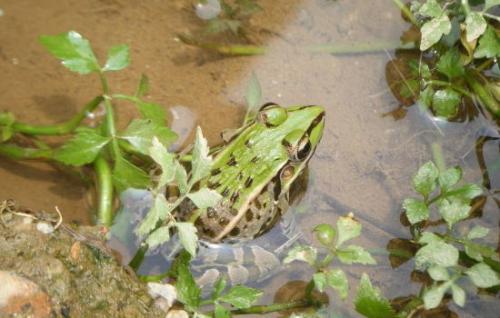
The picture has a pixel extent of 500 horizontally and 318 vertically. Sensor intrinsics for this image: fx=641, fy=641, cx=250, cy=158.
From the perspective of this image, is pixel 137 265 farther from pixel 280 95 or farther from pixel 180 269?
pixel 280 95

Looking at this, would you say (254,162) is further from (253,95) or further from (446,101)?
(446,101)

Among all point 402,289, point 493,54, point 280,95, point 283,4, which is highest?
point 493,54

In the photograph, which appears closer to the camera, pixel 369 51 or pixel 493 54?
pixel 493 54

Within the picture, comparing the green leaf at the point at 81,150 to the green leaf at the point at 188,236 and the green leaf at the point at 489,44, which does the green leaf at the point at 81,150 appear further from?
the green leaf at the point at 489,44

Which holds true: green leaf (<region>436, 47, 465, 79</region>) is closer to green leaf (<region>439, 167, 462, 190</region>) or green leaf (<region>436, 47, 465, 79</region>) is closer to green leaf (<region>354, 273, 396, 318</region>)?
green leaf (<region>439, 167, 462, 190</region>)

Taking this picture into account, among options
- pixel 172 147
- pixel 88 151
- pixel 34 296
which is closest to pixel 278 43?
pixel 172 147

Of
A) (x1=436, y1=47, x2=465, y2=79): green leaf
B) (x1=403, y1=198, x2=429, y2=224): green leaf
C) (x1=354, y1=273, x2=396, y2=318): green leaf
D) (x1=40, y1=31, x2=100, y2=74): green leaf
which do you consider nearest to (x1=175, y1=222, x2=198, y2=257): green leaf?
(x1=354, y1=273, x2=396, y2=318): green leaf
